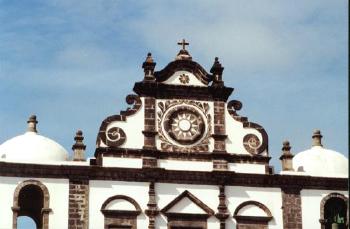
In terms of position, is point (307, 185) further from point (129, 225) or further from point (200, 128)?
point (129, 225)

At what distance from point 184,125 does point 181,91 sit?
62.6 inches

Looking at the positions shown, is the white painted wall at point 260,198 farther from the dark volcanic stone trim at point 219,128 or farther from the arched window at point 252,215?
the dark volcanic stone trim at point 219,128

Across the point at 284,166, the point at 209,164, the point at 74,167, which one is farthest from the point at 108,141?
the point at 284,166

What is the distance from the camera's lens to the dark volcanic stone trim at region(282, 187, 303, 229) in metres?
40.3

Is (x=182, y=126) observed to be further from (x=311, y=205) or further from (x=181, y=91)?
(x=311, y=205)

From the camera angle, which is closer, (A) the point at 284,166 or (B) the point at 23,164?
(B) the point at 23,164

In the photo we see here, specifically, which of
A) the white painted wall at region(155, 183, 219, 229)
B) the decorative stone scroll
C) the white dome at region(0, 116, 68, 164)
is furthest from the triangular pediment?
the white dome at region(0, 116, 68, 164)

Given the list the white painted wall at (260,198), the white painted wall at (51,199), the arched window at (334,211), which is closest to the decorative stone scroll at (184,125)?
the white painted wall at (260,198)

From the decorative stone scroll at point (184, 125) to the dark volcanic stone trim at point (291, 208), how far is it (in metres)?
4.30

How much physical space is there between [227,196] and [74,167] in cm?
705

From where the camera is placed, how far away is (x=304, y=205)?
1602 inches

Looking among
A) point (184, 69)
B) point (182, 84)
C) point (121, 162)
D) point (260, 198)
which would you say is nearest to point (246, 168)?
point (260, 198)

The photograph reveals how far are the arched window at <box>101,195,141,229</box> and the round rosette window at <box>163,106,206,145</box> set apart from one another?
12.2 feet

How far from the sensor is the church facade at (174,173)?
127 ft
